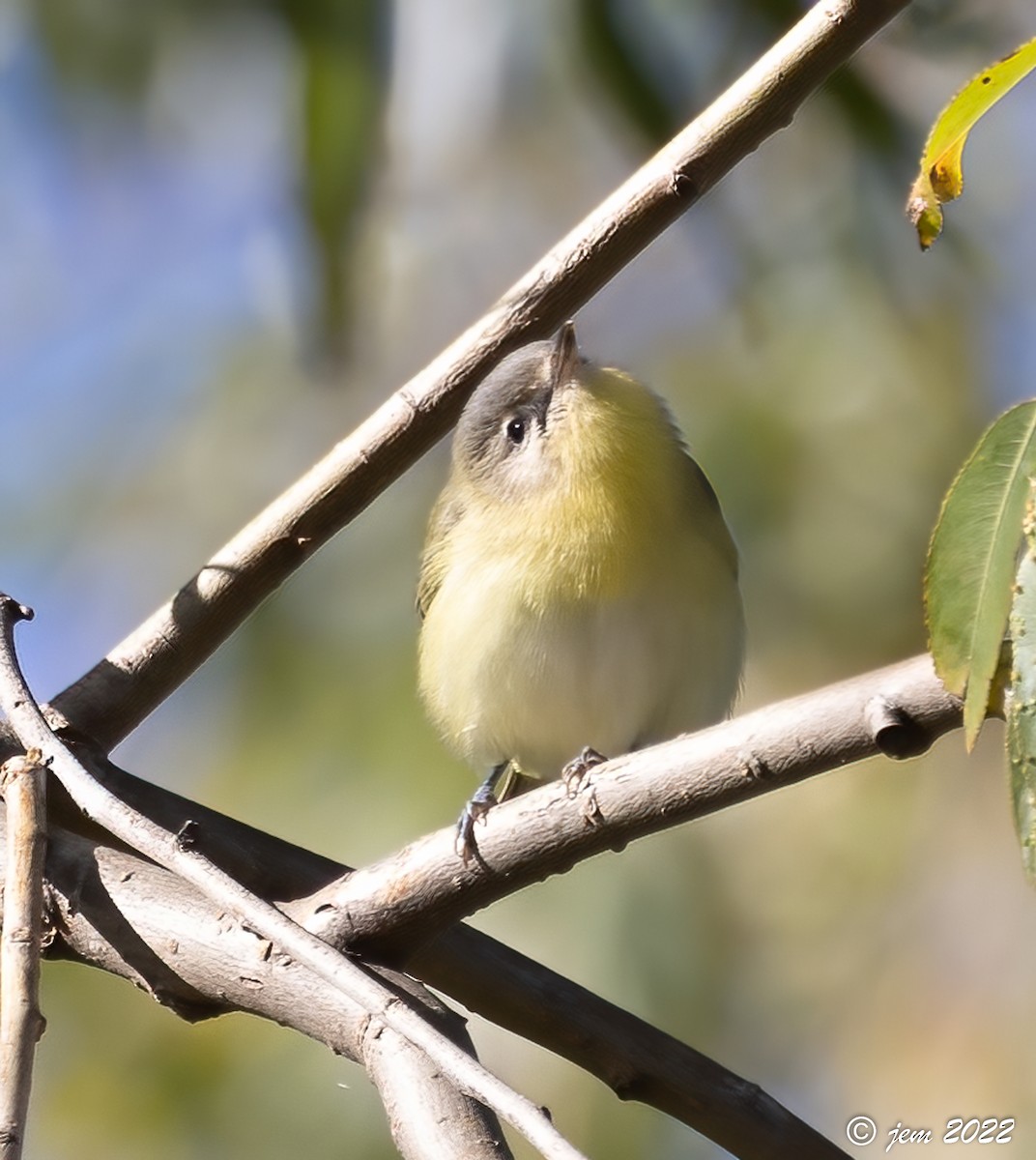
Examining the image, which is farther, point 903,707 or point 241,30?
point 241,30

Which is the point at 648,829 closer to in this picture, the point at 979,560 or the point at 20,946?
the point at 979,560

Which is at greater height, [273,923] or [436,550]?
[436,550]

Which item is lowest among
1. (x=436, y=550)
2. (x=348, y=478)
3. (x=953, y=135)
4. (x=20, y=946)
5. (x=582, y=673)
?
(x=20, y=946)

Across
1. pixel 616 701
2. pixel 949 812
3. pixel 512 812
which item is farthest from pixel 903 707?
pixel 949 812

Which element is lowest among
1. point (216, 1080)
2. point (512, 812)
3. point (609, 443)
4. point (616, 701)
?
point (512, 812)

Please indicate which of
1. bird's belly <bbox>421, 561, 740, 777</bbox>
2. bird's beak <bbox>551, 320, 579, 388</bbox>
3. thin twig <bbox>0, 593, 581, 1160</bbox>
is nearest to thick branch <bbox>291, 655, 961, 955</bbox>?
thin twig <bbox>0, 593, 581, 1160</bbox>

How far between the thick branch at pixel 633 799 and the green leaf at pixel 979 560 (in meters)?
0.05

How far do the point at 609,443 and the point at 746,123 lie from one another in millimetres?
1292

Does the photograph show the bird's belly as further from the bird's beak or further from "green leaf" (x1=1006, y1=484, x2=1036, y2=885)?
"green leaf" (x1=1006, y1=484, x2=1036, y2=885)

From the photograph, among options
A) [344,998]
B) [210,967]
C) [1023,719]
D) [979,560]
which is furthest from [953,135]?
[210,967]

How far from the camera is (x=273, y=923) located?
1.49m

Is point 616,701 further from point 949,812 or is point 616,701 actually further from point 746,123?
point 746,123

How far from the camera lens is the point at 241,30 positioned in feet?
10.1

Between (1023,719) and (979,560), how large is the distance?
15 centimetres
